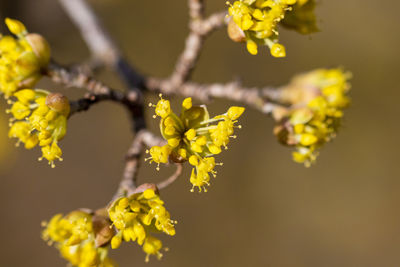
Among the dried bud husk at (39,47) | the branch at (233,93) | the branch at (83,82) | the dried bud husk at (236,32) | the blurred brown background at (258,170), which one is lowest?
the branch at (83,82)

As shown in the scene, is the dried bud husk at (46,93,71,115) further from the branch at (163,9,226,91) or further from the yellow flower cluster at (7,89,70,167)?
the branch at (163,9,226,91)

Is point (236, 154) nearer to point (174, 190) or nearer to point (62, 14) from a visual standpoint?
point (174, 190)

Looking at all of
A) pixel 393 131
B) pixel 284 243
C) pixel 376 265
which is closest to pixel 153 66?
pixel 284 243

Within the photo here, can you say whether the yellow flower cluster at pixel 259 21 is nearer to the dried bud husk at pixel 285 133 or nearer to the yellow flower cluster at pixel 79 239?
the dried bud husk at pixel 285 133

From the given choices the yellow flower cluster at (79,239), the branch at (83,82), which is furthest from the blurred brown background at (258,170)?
the yellow flower cluster at (79,239)

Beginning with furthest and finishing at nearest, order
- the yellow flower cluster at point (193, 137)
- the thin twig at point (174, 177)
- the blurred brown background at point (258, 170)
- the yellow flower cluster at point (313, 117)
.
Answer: the blurred brown background at point (258, 170) < the yellow flower cluster at point (313, 117) < the thin twig at point (174, 177) < the yellow flower cluster at point (193, 137)

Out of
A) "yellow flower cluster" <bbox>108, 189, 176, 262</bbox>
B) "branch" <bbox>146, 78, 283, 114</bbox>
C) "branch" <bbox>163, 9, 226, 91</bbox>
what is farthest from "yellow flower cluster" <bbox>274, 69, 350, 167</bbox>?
"yellow flower cluster" <bbox>108, 189, 176, 262</bbox>

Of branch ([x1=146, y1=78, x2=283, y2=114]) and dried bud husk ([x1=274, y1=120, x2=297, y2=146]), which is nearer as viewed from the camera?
dried bud husk ([x1=274, y1=120, x2=297, y2=146])
